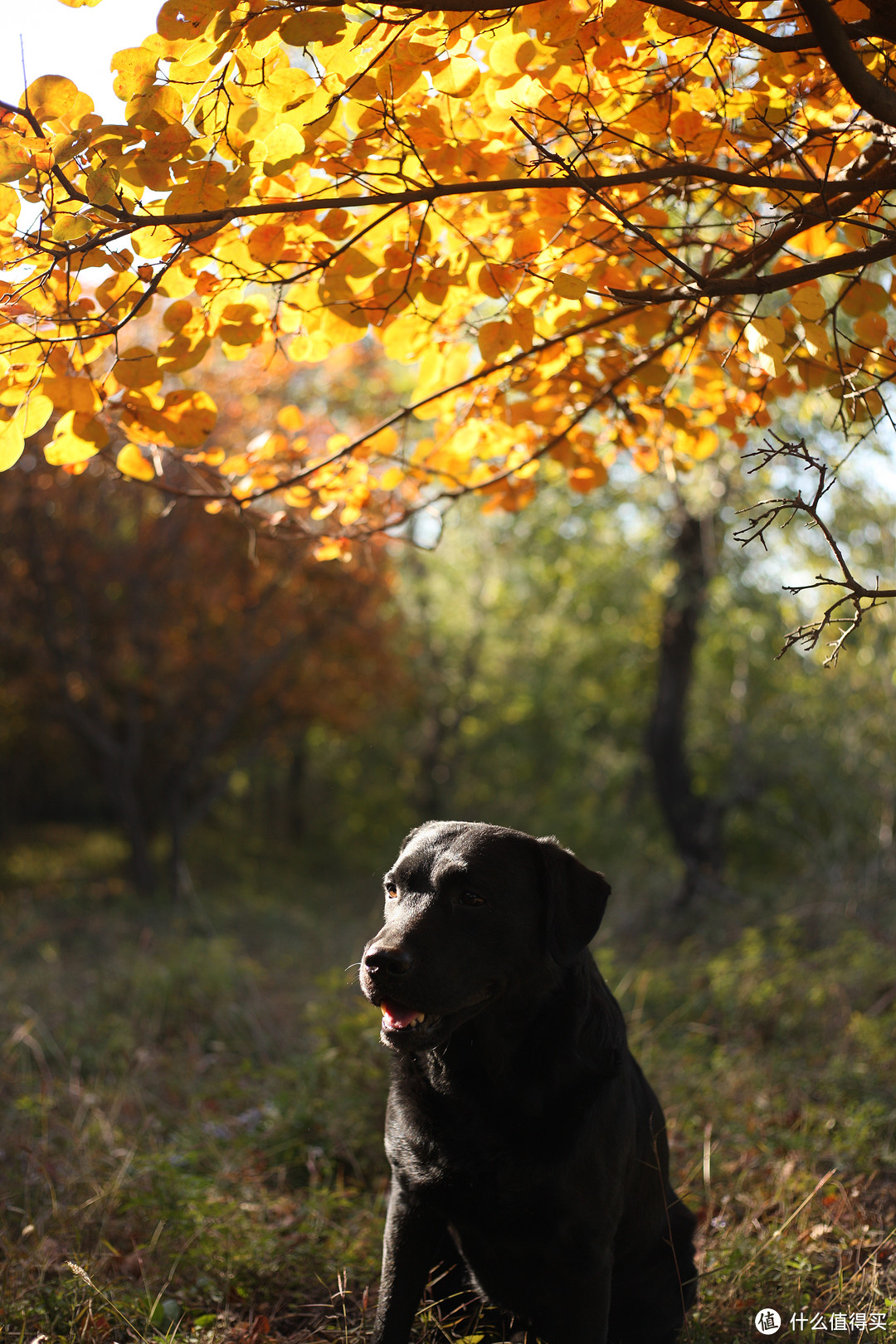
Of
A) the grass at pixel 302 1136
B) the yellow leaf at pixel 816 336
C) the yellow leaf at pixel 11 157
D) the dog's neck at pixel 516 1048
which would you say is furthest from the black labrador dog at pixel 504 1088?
the yellow leaf at pixel 11 157

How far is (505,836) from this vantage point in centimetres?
217

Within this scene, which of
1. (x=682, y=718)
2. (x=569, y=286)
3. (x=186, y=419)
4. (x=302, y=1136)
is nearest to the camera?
(x=569, y=286)

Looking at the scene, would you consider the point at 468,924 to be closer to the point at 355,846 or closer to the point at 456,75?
the point at 456,75

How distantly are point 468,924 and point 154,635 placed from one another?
8247 mm

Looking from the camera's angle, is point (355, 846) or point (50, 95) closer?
point (50, 95)

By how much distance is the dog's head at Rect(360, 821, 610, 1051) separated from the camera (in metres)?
1.87

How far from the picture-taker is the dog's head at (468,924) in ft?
6.12

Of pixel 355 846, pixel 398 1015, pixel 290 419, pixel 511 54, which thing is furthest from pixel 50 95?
pixel 355 846

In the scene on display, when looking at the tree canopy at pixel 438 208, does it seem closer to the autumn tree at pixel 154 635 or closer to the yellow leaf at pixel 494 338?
the yellow leaf at pixel 494 338

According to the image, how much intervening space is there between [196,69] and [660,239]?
1266 mm

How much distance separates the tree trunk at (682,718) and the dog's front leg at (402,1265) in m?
6.65

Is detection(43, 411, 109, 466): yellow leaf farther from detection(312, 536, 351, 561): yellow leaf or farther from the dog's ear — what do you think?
the dog's ear

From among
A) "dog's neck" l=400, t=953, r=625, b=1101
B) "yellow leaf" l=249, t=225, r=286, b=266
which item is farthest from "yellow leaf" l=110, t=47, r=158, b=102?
"dog's neck" l=400, t=953, r=625, b=1101

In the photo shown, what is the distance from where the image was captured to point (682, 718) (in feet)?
28.4
